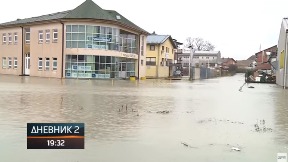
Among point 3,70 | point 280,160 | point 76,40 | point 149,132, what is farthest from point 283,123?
point 3,70

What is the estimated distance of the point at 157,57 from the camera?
199 ft

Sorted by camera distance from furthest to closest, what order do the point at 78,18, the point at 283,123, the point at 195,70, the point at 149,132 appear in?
1. the point at 195,70
2. the point at 78,18
3. the point at 283,123
4. the point at 149,132

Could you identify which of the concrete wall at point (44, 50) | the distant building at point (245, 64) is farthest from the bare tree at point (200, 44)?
the concrete wall at point (44, 50)

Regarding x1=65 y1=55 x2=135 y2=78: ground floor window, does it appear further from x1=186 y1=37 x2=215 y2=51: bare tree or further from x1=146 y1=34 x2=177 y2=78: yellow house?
x1=186 y1=37 x2=215 y2=51: bare tree

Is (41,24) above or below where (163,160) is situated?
above

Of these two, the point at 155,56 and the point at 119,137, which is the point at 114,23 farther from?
the point at 119,137

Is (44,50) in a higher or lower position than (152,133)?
higher

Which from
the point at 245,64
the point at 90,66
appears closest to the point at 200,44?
the point at 245,64

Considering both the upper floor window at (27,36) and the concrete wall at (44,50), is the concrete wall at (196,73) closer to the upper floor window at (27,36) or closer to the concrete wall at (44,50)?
the concrete wall at (44,50)

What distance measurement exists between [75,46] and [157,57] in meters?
23.6

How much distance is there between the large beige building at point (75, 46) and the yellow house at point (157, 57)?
13607 millimetres

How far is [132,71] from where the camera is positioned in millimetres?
47406

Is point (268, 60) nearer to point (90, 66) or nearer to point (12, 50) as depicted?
point (90, 66)

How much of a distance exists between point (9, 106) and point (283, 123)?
9145mm
